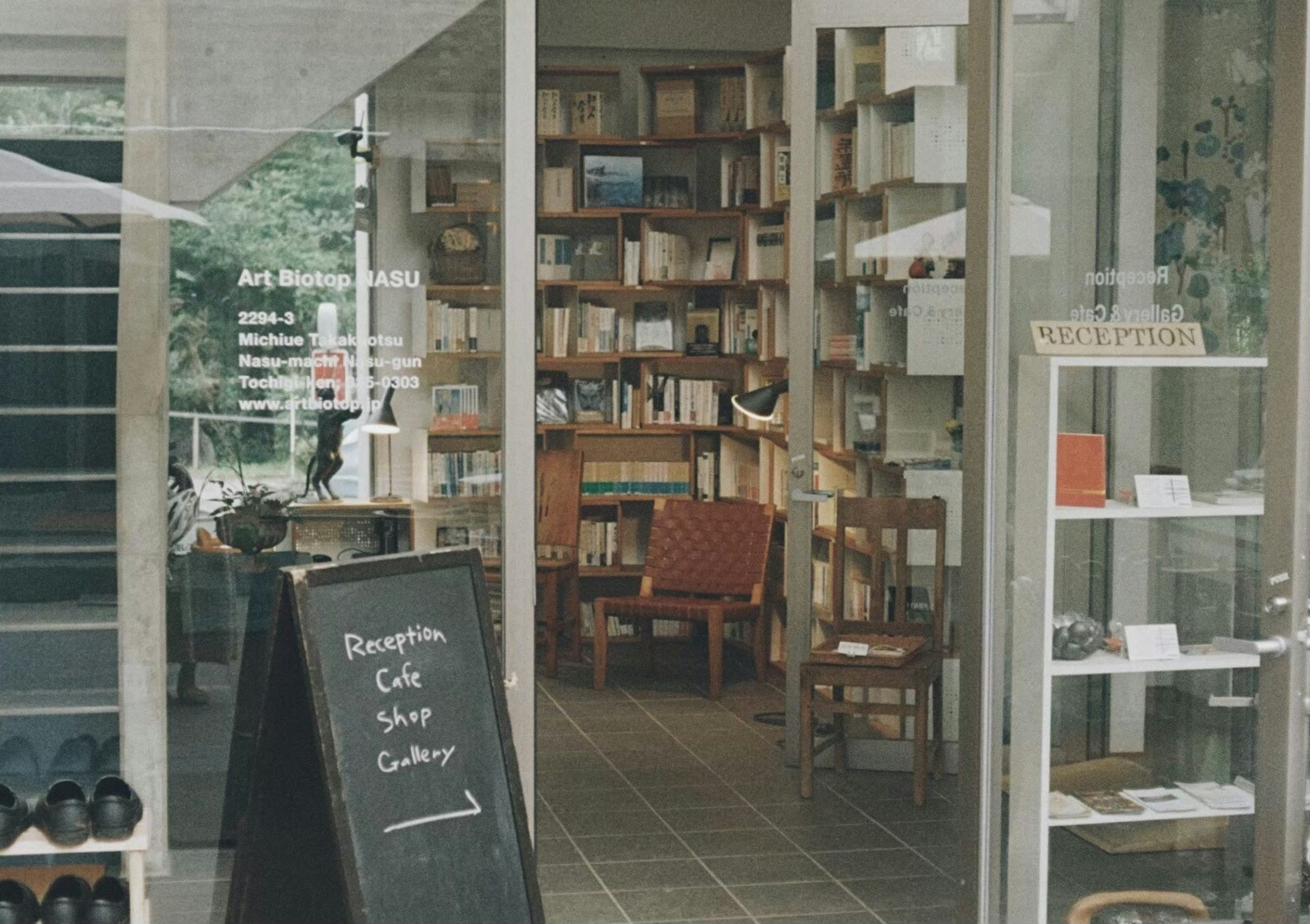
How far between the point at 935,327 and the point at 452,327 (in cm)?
279

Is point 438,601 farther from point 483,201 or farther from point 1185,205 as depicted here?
point 1185,205

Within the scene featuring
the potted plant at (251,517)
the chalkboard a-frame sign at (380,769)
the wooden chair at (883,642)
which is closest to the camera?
the chalkboard a-frame sign at (380,769)

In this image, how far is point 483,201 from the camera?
12.4 feet

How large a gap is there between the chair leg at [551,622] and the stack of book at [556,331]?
130 centimetres

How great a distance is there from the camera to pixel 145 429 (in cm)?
372

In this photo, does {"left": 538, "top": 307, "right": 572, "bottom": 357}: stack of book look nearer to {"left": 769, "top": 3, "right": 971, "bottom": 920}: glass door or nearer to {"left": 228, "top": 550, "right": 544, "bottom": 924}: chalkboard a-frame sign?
{"left": 769, "top": 3, "right": 971, "bottom": 920}: glass door

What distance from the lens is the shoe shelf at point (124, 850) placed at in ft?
11.7

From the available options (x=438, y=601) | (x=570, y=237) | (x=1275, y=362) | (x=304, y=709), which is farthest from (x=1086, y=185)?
(x=570, y=237)

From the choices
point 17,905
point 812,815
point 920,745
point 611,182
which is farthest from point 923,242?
point 17,905

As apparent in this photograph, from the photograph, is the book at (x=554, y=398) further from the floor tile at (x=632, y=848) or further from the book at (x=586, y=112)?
the floor tile at (x=632, y=848)

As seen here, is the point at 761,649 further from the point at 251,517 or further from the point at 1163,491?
the point at 251,517

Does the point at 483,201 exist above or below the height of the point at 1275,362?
above

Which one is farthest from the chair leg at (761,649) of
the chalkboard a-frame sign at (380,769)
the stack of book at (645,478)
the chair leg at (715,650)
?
the chalkboard a-frame sign at (380,769)

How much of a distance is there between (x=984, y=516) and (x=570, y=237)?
5.71 m
